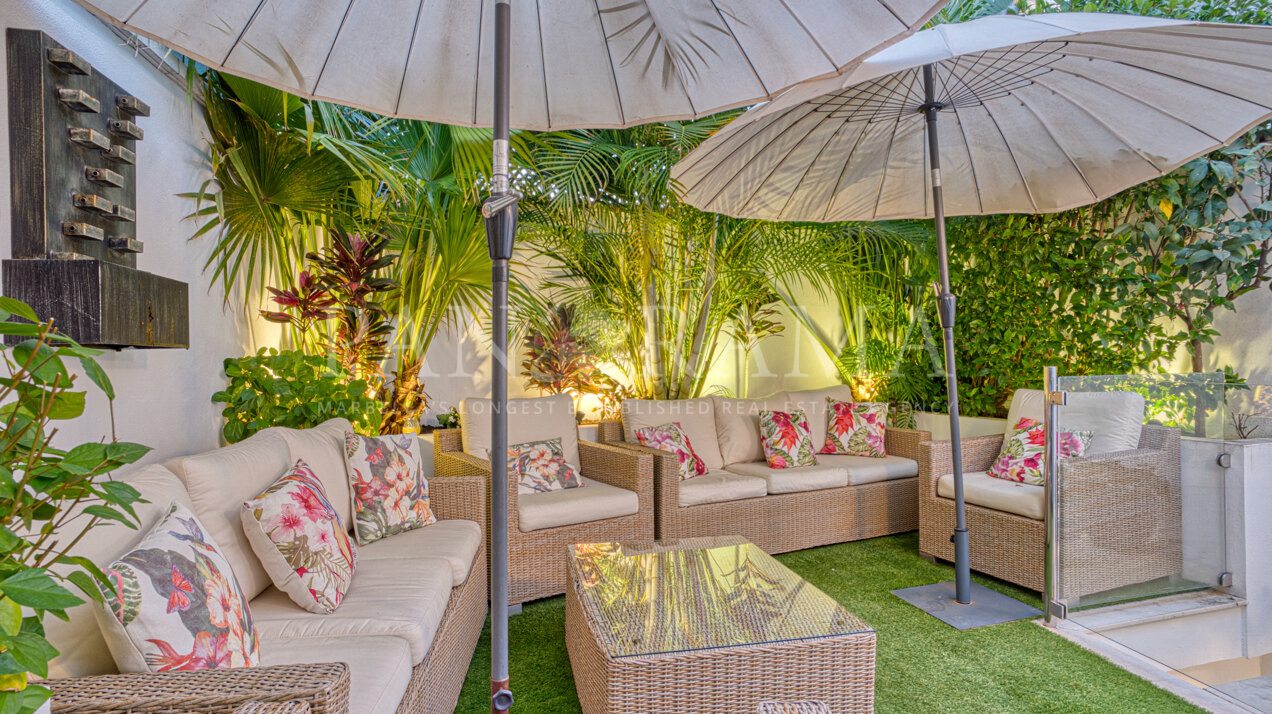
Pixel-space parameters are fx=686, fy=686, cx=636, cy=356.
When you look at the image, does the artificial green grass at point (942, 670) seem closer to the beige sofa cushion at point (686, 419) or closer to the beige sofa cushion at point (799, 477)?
the beige sofa cushion at point (799, 477)

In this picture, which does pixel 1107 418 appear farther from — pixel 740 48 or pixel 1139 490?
pixel 740 48

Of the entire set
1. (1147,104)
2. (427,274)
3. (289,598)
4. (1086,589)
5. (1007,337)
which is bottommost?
(1086,589)

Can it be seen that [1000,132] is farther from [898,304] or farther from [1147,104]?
[898,304]

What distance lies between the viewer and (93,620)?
1.34 meters

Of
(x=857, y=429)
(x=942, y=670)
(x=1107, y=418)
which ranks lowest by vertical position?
(x=942, y=670)

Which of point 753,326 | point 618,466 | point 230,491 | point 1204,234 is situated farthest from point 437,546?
point 1204,234

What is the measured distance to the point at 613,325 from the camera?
186 inches

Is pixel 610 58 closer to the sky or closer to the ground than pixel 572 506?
closer to the sky

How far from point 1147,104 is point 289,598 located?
3.23 meters

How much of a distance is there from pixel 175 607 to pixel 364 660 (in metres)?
A: 0.43

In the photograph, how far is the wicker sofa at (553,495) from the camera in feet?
10.3

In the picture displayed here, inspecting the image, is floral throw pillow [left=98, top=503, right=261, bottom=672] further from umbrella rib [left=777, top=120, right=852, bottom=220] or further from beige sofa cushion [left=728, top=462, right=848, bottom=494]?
beige sofa cushion [left=728, top=462, right=848, bottom=494]

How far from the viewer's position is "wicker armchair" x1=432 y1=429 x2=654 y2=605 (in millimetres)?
3111

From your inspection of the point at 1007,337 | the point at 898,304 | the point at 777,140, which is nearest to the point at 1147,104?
the point at 777,140
